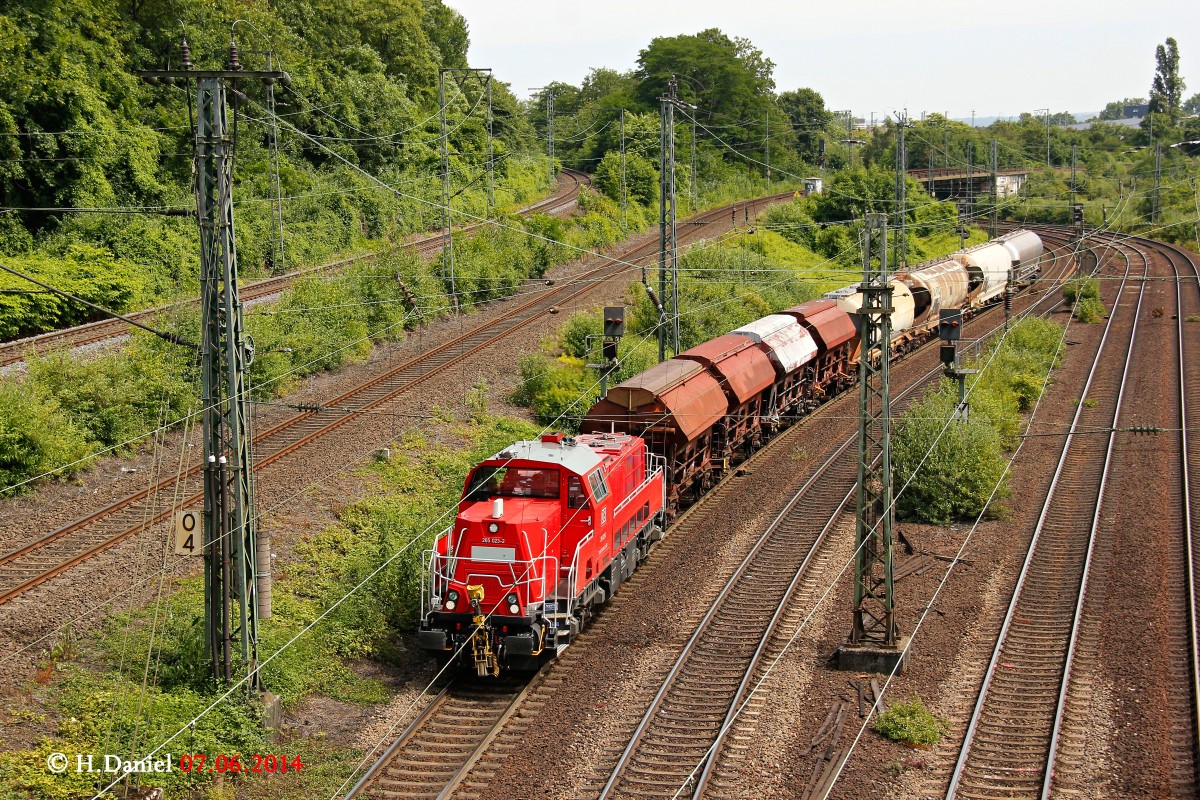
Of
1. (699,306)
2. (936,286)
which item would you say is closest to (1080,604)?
(699,306)

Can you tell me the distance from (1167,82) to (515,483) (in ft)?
520

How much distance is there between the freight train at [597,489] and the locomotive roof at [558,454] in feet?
0.12

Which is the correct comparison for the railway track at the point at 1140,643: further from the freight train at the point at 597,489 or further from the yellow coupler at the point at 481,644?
the yellow coupler at the point at 481,644

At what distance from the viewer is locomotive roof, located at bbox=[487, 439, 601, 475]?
19062mm

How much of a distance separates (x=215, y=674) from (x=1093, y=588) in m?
16.2

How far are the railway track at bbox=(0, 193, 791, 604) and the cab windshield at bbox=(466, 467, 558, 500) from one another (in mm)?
4948

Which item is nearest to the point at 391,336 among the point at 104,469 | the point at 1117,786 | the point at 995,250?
the point at 104,469

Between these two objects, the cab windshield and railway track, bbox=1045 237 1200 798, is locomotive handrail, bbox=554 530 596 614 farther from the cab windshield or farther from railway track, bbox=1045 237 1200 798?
railway track, bbox=1045 237 1200 798

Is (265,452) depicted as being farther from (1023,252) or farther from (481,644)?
(1023,252)

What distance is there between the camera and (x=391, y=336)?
37250 millimetres

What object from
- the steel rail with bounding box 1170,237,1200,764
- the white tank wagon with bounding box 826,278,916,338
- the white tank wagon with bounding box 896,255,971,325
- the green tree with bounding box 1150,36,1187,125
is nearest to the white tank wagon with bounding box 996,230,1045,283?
the white tank wagon with bounding box 896,255,971,325

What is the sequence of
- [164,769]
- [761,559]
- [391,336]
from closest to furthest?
[164,769], [761,559], [391,336]

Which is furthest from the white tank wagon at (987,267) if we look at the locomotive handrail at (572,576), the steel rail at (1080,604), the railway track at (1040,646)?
the locomotive handrail at (572,576)

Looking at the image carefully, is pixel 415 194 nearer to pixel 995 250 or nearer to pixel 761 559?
pixel 995 250
